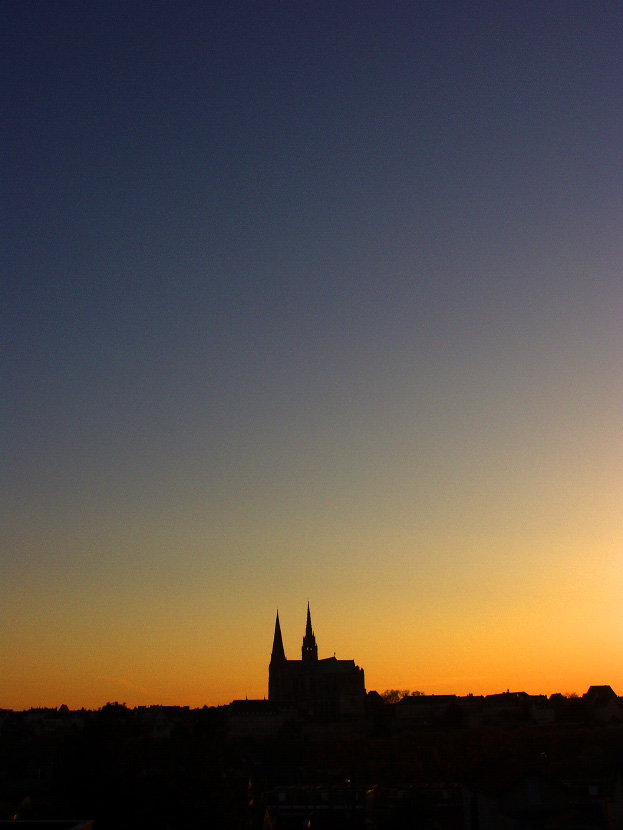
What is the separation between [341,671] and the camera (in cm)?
19675

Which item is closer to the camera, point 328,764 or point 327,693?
point 328,764

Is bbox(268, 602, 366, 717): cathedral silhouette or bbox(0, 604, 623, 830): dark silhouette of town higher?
bbox(268, 602, 366, 717): cathedral silhouette

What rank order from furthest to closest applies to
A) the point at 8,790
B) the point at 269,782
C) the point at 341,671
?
the point at 341,671 → the point at 269,782 → the point at 8,790

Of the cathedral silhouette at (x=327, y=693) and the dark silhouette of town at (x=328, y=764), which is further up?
the cathedral silhouette at (x=327, y=693)

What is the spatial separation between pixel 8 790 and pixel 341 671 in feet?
407

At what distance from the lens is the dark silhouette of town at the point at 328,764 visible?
128ft

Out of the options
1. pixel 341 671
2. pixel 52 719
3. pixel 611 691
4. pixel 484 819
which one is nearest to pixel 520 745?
pixel 611 691

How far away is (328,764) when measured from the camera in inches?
4097

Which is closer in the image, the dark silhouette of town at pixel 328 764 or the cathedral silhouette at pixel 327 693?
the dark silhouette of town at pixel 328 764

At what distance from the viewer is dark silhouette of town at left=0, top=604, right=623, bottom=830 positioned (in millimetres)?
38938

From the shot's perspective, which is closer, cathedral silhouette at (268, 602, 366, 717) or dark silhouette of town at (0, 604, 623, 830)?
dark silhouette of town at (0, 604, 623, 830)

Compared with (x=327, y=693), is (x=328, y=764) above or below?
below

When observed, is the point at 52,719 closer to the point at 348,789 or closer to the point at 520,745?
the point at 520,745

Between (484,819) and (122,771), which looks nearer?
(484,819)
